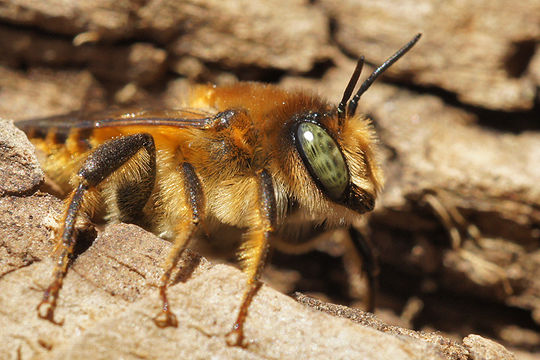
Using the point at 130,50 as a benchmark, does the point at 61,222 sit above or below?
below

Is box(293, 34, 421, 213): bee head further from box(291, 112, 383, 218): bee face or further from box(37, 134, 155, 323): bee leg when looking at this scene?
box(37, 134, 155, 323): bee leg

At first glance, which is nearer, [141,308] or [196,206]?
[141,308]

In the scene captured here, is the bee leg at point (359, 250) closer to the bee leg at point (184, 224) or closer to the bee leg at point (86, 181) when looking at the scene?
the bee leg at point (184, 224)

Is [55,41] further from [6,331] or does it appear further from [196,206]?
[6,331]

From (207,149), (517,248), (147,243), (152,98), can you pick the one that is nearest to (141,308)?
(147,243)

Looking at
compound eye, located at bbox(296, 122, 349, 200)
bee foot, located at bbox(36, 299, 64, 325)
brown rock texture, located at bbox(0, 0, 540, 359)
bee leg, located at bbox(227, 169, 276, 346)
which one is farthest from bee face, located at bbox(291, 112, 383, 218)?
bee foot, located at bbox(36, 299, 64, 325)

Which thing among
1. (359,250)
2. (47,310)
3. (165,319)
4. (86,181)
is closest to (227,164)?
(86,181)

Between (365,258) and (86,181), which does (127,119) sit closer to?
(86,181)

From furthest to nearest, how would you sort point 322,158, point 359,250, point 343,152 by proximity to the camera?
point 359,250, point 343,152, point 322,158
